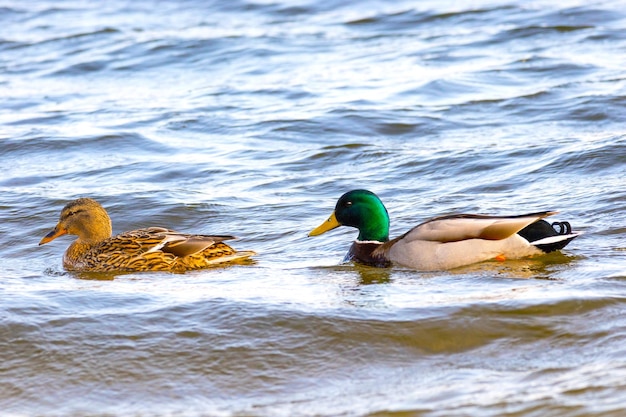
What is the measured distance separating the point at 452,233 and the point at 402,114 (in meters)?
6.69

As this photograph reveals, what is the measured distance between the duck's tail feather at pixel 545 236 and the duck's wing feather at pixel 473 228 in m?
0.15

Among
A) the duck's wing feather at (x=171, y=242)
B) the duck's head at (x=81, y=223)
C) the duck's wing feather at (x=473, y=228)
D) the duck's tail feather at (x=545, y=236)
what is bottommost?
the duck's tail feather at (x=545, y=236)

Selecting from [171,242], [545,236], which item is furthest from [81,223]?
[545,236]

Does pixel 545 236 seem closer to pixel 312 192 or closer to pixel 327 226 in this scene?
pixel 327 226

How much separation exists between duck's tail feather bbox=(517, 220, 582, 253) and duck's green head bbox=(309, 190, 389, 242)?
1165 millimetres

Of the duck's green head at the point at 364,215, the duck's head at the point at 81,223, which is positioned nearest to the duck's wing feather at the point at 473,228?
the duck's green head at the point at 364,215

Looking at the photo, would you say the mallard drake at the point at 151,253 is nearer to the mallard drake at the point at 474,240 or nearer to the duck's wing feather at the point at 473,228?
the mallard drake at the point at 474,240

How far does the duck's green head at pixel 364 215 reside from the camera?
9.40 m

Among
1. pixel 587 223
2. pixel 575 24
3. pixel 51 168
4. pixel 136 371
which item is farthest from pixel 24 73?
pixel 136 371

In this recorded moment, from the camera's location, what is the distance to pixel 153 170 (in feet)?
42.9

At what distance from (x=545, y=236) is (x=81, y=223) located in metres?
3.81

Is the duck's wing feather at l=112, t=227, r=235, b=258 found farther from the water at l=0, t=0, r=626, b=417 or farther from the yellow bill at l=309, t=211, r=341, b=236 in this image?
the yellow bill at l=309, t=211, r=341, b=236

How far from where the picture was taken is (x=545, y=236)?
345 inches

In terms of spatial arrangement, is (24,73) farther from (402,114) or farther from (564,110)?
(564,110)
